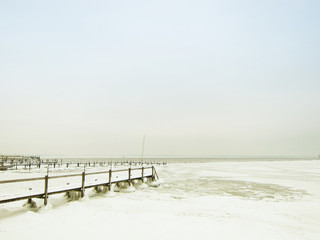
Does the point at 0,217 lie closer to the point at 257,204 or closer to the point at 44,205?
the point at 44,205

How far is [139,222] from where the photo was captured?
9.34 metres

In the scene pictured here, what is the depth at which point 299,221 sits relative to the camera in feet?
31.9

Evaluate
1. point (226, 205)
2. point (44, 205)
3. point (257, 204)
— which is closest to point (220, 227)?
point (226, 205)

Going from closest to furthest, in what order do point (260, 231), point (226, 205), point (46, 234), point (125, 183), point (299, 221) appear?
point (46, 234) < point (260, 231) < point (299, 221) < point (226, 205) < point (125, 183)

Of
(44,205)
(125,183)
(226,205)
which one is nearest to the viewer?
(44,205)

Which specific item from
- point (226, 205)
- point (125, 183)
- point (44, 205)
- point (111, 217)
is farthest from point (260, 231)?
point (125, 183)

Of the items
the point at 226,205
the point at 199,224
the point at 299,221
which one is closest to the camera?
the point at 199,224

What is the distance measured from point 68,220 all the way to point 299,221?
920 centimetres

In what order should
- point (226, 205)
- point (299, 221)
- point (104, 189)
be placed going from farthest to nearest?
point (104, 189), point (226, 205), point (299, 221)

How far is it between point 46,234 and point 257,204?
10504 millimetres

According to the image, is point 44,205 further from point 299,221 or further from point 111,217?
point 299,221

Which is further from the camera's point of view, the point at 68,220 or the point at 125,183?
the point at 125,183

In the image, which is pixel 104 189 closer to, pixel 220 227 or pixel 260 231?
pixel 220 227

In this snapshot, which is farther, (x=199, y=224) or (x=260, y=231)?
(x=199, y=224)
